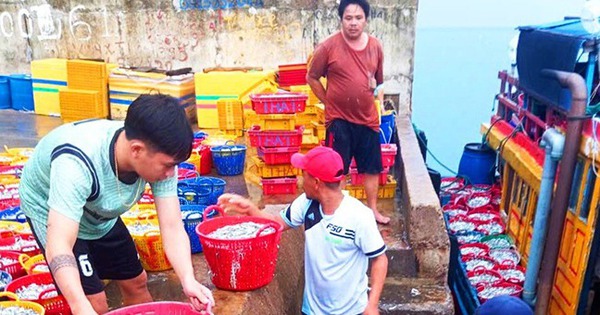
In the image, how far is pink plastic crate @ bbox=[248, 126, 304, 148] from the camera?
18.7 feet

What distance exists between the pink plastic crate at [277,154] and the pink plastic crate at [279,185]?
189 millimetres

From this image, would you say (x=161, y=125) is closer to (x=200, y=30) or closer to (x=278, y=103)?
(x=278, y=103)

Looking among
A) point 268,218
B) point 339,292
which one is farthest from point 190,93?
point 339,292

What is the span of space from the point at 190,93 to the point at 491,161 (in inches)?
216

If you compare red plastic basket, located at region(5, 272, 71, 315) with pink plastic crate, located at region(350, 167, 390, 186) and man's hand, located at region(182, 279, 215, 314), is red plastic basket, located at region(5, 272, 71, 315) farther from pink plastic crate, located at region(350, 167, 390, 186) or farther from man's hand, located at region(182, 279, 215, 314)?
pink plastic crate, located at region(350, 167, 390, 186)

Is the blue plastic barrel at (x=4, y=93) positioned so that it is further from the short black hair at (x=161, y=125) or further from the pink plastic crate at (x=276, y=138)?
the short black hair at (x=161, y=125)

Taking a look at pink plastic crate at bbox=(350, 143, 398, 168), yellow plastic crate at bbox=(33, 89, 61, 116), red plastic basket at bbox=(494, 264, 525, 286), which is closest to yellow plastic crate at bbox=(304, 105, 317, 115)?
pink plastic crate at bbox=(350, 143, 398, 168)

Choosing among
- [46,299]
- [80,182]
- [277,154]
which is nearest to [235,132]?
[277,154]

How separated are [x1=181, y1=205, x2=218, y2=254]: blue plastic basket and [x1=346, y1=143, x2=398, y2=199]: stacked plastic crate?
2.01 m

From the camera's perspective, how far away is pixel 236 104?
817cm

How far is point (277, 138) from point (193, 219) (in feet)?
6.37

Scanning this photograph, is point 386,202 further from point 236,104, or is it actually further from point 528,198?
point 236,104

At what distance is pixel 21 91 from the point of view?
10836 mm

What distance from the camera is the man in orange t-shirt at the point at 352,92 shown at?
15.8 ft
